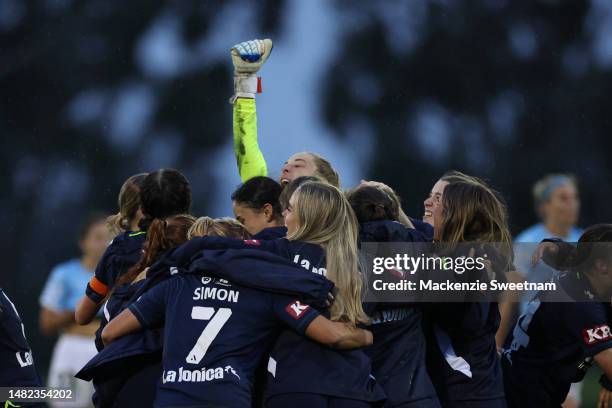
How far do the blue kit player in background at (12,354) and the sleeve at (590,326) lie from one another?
5.57 feet

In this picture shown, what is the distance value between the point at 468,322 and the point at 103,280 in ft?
3.71

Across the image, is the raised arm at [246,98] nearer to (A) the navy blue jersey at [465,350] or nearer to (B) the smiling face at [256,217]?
(B) the smiling face at [256,217]

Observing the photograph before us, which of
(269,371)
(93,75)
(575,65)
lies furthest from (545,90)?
(269,371)

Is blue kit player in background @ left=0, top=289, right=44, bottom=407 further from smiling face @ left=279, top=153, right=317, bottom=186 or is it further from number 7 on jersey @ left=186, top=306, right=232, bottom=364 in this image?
smiling face @ left=279, top=153, right=317, bottom=186

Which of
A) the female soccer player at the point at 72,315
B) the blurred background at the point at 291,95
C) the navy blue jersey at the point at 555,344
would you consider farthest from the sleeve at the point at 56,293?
the navy blue jersey at the point at 555,344

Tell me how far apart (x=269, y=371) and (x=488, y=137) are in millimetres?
4379

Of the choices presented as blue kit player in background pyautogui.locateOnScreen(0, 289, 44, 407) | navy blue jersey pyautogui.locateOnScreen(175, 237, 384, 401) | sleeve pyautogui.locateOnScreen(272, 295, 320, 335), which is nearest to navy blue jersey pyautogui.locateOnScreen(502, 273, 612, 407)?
navy blue jersey pyautogui.locateOnScreen(175, 237, 384, 401)

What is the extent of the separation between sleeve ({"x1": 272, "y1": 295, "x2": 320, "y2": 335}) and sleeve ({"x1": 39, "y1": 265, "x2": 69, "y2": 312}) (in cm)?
360

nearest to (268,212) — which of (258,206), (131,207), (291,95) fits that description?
(258,206)

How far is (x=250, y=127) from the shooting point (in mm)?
3887

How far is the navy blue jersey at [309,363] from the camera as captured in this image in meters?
2.86

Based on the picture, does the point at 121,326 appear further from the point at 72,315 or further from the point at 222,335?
the point at 72,315

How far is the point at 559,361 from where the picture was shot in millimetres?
3551

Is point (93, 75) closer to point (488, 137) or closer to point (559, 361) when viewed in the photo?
point (488, 137)
